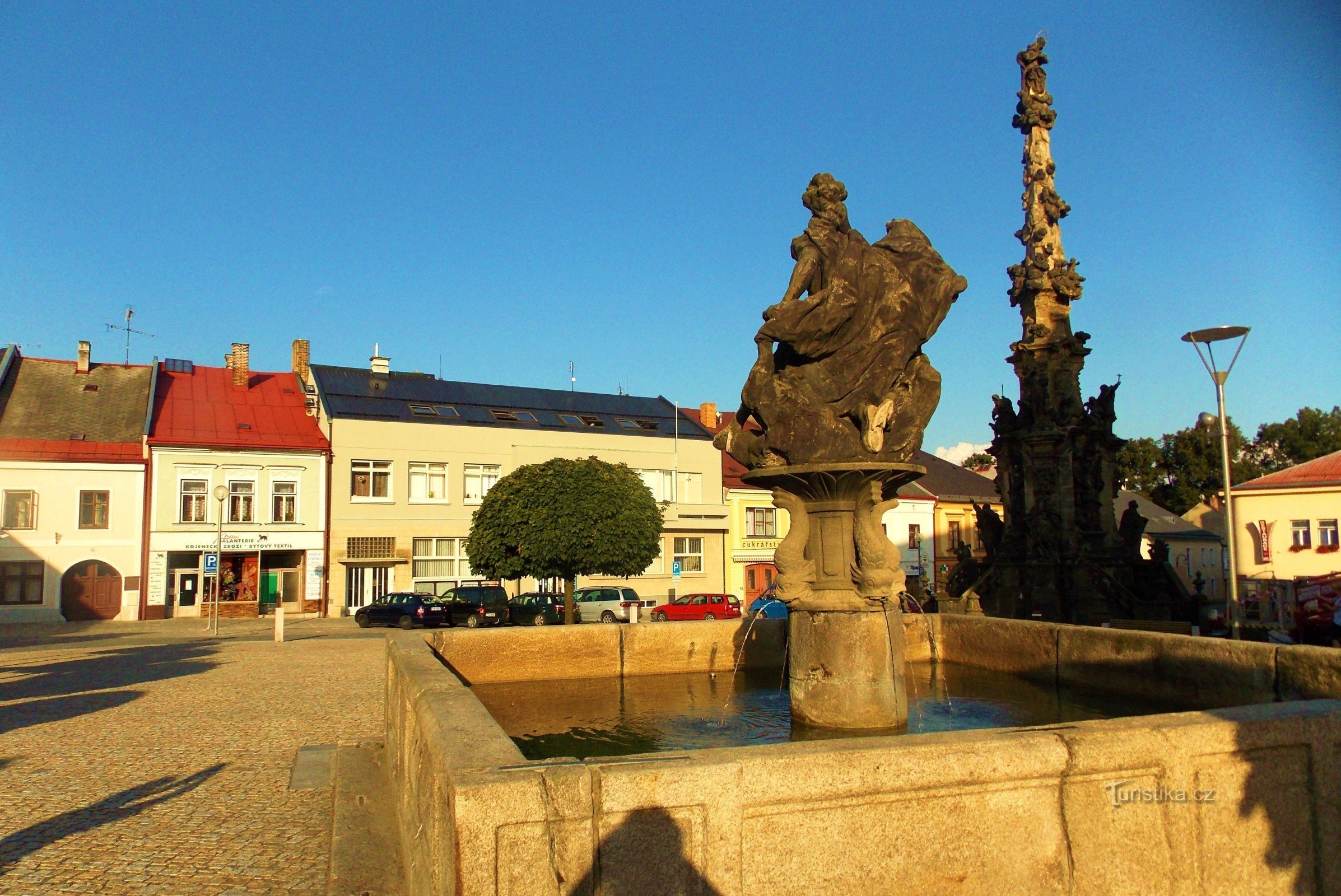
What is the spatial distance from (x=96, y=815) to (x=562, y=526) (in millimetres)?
23197

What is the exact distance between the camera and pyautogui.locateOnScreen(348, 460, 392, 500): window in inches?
1583

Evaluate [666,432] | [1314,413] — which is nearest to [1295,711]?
[666,432]

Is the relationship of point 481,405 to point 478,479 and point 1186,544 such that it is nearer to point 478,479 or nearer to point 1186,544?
point 478,479

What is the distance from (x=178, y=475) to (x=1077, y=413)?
32.1 m

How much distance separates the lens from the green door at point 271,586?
38312 millimetres

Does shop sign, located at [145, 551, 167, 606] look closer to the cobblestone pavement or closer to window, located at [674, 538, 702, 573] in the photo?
the cobblestone pavement

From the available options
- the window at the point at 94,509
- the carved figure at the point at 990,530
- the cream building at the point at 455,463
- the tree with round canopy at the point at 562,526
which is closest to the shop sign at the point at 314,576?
the cream building at the point at 455,463

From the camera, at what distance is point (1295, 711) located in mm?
4352

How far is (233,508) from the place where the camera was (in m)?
38.0

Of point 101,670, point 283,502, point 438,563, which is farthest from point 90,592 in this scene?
point 101,670

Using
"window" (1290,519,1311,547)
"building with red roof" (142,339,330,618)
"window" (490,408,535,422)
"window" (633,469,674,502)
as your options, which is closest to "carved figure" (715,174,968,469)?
"building with red roof" (142,339,330,618)

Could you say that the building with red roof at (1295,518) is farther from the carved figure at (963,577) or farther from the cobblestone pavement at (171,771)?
the cobblestone pavement at (171,771)

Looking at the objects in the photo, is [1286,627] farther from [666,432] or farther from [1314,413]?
[1314,413]

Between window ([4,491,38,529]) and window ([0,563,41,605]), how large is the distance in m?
0.29
